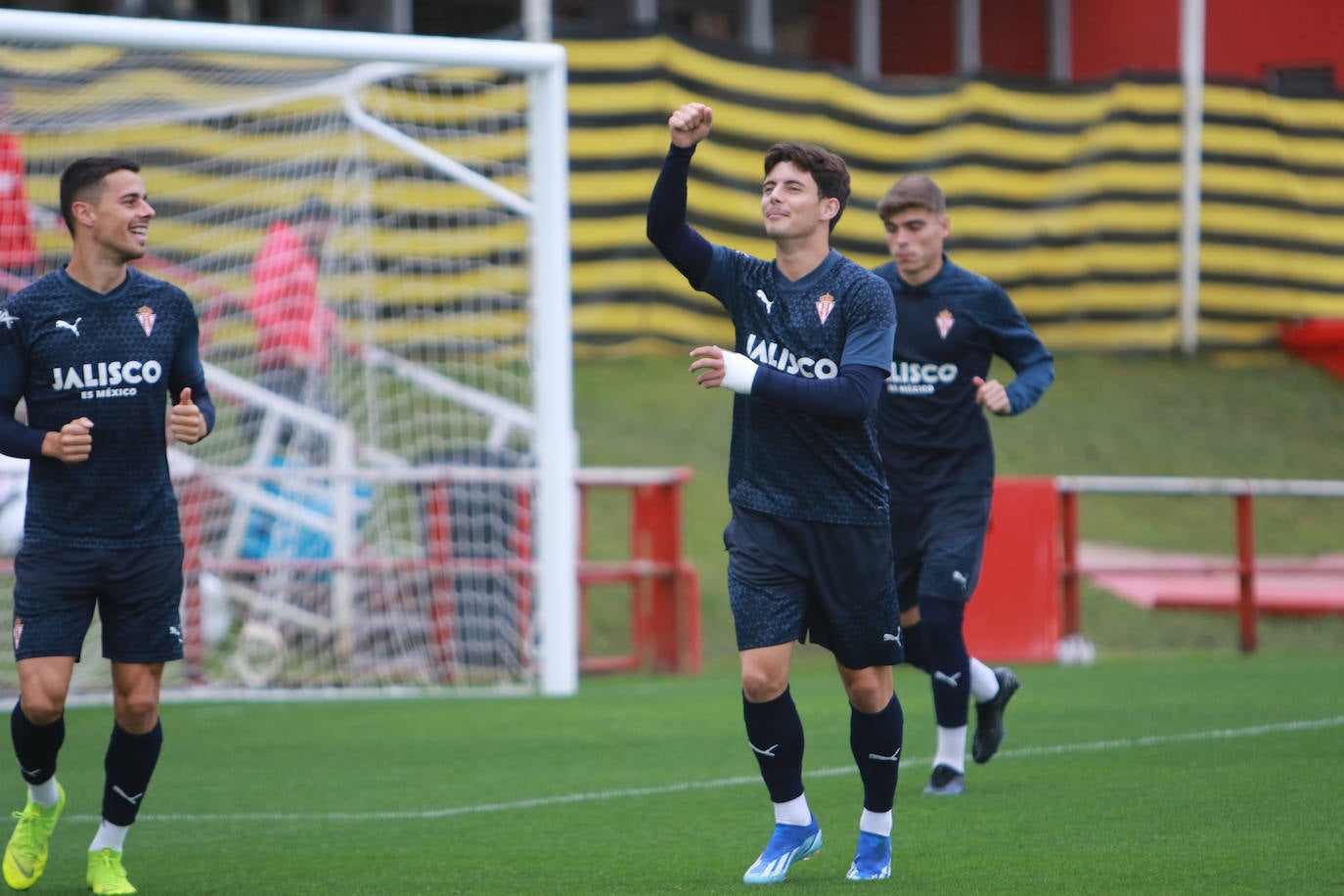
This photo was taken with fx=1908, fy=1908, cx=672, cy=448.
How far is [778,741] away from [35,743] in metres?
2.17

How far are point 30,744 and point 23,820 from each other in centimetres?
24

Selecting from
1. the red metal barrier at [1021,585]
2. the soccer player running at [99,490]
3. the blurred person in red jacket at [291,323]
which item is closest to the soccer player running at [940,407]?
the soccer player running at [99,490]

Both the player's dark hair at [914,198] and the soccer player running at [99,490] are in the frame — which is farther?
the player's dark hair at [914,198]

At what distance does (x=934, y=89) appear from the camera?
1828 cm

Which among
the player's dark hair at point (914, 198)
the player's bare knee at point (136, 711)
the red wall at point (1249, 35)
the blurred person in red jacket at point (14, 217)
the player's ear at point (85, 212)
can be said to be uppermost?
the red wall at point (1249, 35)

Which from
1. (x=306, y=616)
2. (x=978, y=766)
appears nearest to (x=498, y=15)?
(x=306, y=616)

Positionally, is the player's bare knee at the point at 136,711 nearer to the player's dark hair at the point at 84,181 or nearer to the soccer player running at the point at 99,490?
the soccer player running at the point at 99,490

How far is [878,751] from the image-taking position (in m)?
5.39

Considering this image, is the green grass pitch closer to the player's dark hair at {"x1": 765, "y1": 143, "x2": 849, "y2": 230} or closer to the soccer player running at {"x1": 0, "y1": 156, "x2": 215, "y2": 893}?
the soccer player running at {"x1": 0, "y1": 156, "x2": 215, "y2": 893}

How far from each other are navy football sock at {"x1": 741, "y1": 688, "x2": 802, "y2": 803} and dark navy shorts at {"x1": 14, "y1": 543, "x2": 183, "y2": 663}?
1.70 metres

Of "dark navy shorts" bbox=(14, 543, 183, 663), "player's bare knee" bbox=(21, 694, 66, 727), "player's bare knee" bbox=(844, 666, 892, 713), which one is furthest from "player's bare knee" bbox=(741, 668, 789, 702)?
"player's bare knee" bbox=(21, 694, 66, 727)

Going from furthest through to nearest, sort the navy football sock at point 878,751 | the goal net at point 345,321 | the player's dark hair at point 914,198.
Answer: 1. the goal net at point 345,321
2. the player's dark hair at point 914,198
3. the navy football sock at point 878,751

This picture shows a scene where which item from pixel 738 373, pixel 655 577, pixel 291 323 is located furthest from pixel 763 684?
pixel 291 323

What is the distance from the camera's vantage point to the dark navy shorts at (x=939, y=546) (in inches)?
277
